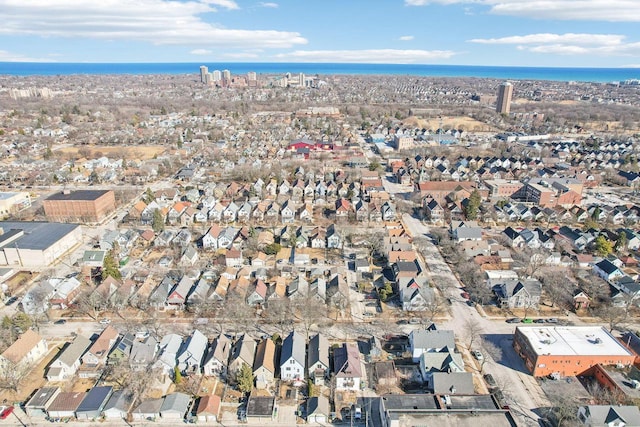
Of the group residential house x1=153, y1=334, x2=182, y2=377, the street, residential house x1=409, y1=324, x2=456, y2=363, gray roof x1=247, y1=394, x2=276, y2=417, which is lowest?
the street

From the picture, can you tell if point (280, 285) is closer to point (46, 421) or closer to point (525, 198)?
point (46, 421)

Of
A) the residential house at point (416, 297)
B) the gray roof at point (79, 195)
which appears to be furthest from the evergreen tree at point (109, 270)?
the residential house at point (416, 297)

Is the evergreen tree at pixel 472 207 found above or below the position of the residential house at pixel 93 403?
above

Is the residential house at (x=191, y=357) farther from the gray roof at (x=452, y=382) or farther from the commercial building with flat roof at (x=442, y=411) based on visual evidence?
the gray roof at (x=452, y=382)

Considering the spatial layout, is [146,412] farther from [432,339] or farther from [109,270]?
[432,339]

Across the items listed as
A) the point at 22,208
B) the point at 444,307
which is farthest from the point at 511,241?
the point at 22,208

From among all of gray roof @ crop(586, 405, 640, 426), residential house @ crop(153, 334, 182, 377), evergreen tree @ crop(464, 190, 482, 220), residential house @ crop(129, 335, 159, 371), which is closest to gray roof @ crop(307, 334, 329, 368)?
residential house @ crop(153, 334, 182, 377)

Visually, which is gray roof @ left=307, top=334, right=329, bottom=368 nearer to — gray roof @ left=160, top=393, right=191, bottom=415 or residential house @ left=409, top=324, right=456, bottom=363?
residential house @ left=409, top=324, right=456, bottom=363
